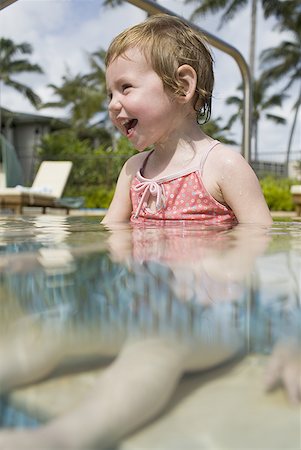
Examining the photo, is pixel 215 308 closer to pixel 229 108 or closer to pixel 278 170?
pixel 278 170

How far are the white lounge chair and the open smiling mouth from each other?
16.1 ft

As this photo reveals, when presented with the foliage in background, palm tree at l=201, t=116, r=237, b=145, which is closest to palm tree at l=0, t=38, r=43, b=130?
the foliage in background

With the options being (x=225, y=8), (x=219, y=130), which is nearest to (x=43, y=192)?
(x=225, y=8)

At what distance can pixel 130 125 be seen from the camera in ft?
5.27

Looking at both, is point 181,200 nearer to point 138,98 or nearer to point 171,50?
point 138,98

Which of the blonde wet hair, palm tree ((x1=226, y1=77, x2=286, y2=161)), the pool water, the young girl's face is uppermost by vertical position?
palm tree ((x1=226, y1=77, x2=286, y2=161))

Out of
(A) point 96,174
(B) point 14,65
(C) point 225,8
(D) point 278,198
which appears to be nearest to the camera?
(D) point 278,198

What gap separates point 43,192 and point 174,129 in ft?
20.8

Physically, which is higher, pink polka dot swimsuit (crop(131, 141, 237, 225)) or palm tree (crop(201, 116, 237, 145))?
palm tree (crop(201, 116, 237, 145))

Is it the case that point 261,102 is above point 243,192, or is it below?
above

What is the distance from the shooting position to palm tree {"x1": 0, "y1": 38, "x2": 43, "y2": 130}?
24209mm

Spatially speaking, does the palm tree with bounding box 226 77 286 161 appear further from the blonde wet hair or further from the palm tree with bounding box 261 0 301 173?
the blonde wet hair

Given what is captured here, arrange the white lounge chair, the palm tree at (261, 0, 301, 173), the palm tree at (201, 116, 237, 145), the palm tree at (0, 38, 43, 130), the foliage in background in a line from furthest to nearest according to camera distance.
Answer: the palm tree at (261, 0, 301, 173), the palm tree at (0, 38, 43, 130), the palm tree at (201, 116, 237, 145), the foliage in background, the white lounge chair

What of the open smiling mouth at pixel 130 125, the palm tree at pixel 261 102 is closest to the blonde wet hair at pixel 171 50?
the open smiling mouth at pixel 130 125
